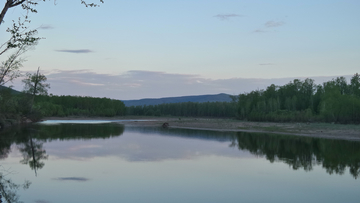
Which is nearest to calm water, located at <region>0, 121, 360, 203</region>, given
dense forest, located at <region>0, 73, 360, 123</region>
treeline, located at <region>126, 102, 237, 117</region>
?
dense forest, located at <region>0, 73, 360, 123</region>

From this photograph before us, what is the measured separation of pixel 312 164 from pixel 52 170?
12377mm

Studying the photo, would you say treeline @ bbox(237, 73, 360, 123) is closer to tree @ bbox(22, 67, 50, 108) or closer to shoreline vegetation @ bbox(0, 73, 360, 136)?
shoreline vegetation @ bbox(0, 73, 360, 136)

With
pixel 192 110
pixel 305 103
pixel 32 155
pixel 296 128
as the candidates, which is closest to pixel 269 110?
pixel 305 103

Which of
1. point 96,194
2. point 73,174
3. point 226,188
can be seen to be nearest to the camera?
point 96,194

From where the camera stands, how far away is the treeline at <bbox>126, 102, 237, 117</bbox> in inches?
4333

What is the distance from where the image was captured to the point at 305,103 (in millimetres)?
69438

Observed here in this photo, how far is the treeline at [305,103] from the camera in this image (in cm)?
5278

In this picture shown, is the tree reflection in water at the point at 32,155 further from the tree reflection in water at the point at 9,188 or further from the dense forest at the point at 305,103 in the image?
the dense forest at the point at 305,103

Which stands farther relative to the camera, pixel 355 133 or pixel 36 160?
pixel 355 133

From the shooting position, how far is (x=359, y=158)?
18203 millimetres

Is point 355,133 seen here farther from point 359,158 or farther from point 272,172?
point 272,172

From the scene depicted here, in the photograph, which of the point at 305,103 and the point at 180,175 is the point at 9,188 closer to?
the point at 180,175

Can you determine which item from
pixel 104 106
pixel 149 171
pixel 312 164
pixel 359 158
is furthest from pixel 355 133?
pixel 104 106

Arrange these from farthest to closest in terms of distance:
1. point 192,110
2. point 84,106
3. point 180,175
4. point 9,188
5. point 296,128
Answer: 1. point 192,110
2. point 84,106
3. point 296,128
4. point 180,175
5. point 9,188
